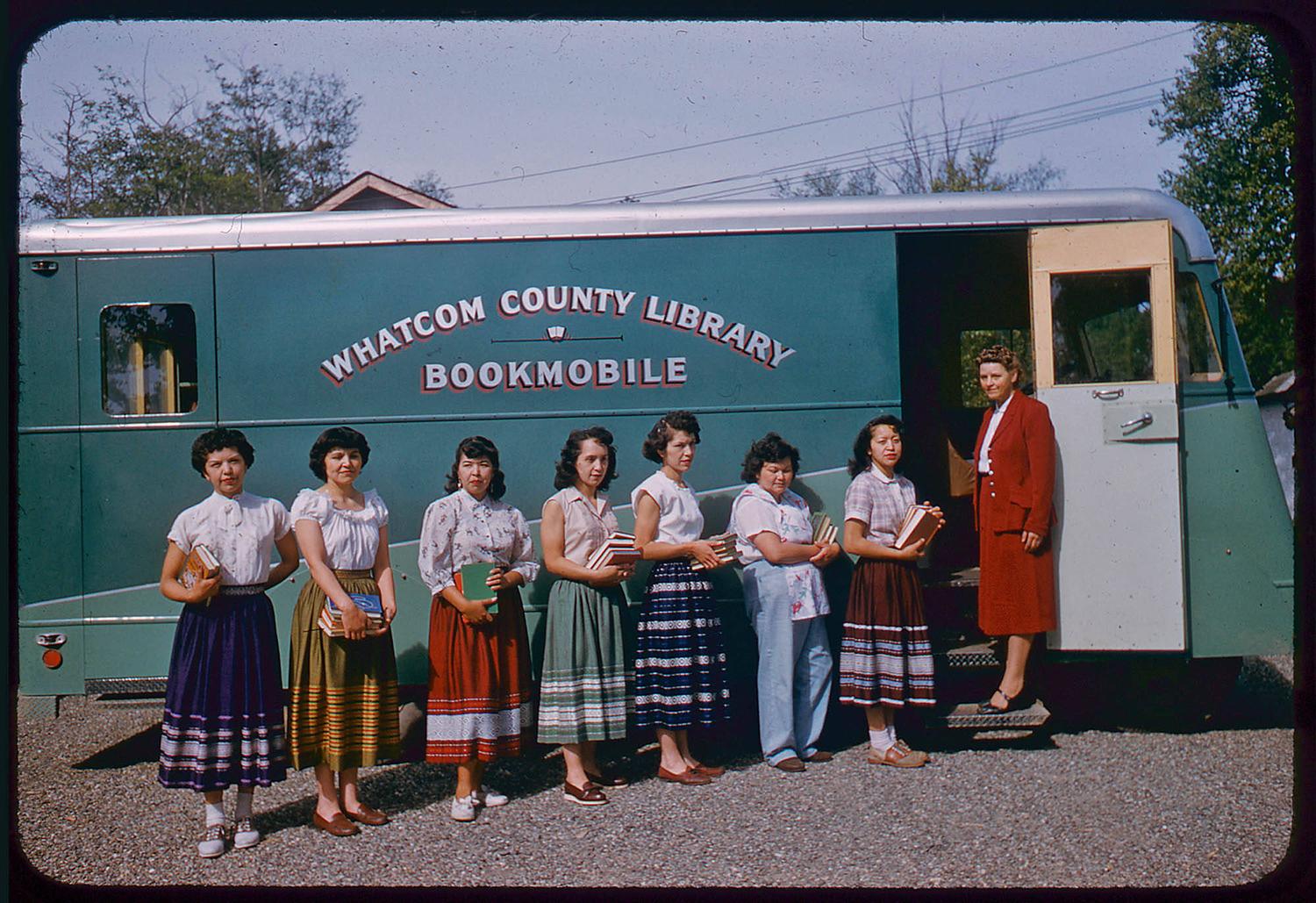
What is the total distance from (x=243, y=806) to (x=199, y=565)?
3.20ft

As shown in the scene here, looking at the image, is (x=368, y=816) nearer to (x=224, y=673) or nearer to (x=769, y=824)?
(x=224, y=673)

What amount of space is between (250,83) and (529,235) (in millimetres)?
1499

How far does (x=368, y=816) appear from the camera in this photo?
4.36 m

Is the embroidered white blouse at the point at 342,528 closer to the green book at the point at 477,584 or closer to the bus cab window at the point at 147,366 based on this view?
the green book at the point at 477,584

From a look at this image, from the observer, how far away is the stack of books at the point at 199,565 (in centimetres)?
414

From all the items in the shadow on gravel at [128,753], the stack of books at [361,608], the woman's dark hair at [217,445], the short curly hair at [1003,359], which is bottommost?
the shadow on gravel at [128,753]

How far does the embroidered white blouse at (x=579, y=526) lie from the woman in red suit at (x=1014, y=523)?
6.29 feet

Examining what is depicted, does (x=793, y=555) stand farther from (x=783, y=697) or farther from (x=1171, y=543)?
(x=1171, y=543)

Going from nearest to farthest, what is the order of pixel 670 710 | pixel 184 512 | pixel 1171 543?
pixel 184 512 < pixel 670 710 < pixel 1171 543

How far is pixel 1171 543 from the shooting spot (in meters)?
5.04

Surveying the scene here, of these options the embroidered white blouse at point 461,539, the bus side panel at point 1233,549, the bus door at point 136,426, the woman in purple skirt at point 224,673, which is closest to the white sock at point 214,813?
the woman in purple skirt at point 224,673

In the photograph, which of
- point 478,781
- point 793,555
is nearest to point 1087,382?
point 793,555

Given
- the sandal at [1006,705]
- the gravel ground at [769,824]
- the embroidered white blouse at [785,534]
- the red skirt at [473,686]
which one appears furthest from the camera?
the sandal at [1006,705]

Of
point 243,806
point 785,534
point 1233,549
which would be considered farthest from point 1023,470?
point 243,806
